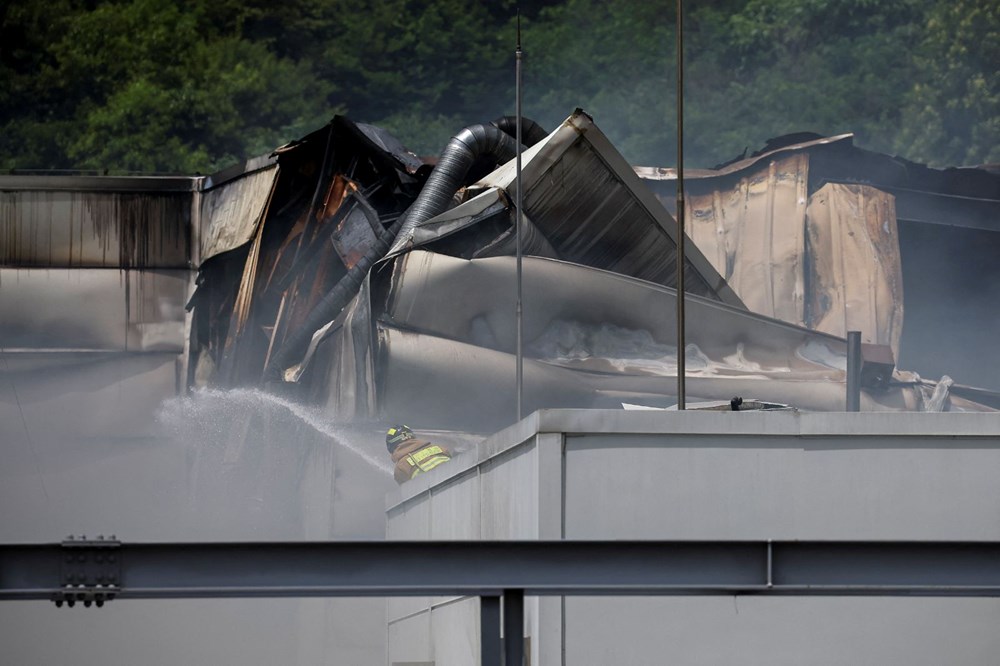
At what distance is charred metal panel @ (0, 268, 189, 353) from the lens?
1302 inches

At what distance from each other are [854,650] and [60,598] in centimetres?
527

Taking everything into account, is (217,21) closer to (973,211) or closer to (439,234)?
(973,211)

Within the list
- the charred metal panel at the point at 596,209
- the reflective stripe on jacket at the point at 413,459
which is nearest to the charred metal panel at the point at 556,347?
the charred metal panel at the point at 596,209

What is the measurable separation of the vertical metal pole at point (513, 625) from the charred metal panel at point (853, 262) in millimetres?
24415

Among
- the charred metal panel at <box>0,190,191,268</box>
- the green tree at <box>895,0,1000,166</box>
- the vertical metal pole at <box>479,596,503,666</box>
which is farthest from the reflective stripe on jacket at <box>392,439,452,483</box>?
the green tree at <box>895,0,1000,166</box>

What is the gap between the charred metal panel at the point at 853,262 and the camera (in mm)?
30688

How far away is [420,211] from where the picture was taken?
2617 cm

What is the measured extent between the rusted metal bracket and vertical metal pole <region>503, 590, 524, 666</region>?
6.05 feet

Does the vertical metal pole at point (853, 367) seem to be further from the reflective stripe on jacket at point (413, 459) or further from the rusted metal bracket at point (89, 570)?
the rusted metal bracket at point (89, 570)

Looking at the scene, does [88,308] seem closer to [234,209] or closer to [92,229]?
[92,229]

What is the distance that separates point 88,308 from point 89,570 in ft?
88.7

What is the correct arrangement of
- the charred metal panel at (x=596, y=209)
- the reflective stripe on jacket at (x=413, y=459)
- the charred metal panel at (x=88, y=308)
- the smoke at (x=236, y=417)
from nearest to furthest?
the reflective stripe on jacket at (x=413, y=459) < the charred metal panel at (x=596, y=209) < the smoke at (x=236, y=417) < the charred metal panel at (x=88, y=308)

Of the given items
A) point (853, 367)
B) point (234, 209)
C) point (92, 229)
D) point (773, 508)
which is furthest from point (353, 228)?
point (773, 508)

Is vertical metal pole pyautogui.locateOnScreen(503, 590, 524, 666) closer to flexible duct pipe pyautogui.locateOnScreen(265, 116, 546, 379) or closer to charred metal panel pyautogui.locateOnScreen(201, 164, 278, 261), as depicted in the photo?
flexible duct pipe pyautogui.locateOnScreen(265, 116, 546, 379)
